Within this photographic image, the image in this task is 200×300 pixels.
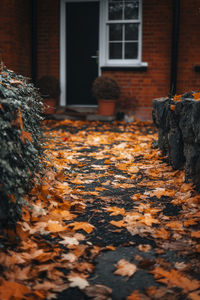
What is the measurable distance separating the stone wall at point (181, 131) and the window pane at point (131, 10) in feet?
16.2

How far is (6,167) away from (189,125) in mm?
2061

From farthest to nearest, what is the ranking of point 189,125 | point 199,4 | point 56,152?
point 199,4 < point 56,152 < point 189,125

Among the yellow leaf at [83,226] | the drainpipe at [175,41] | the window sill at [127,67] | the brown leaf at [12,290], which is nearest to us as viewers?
the brown leaf at [12,290]

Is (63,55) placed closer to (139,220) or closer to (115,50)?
(115,50)

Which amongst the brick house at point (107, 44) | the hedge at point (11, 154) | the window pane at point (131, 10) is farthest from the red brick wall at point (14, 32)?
the hedge at point (11, 154)

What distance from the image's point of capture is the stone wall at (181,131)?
332cm

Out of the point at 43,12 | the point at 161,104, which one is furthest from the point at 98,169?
the point at 43,12

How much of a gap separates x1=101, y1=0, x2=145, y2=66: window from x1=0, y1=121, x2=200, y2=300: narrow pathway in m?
5.38

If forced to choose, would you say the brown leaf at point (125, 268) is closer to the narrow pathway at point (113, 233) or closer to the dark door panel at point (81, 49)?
the narrow pathway at point (113, 233)

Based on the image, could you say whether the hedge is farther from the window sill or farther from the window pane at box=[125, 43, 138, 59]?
the window pane at box=[125, 43, 138, 59]

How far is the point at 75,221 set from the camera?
2754 millimetres

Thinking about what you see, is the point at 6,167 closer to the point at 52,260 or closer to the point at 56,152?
the point at 52,260

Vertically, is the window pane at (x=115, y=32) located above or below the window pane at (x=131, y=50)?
above

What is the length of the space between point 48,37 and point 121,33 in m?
2.01
